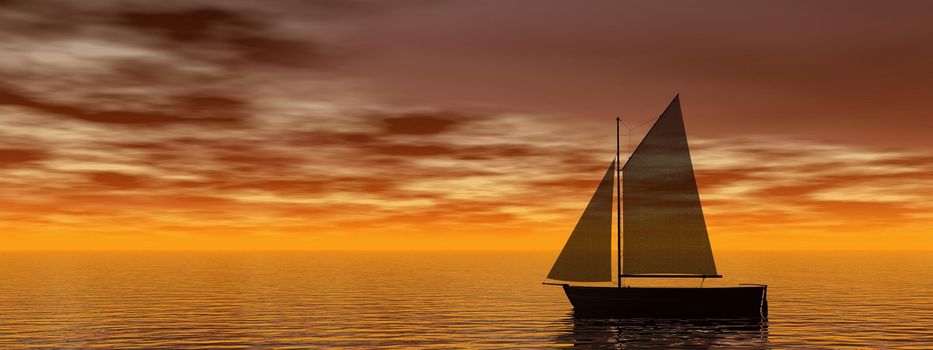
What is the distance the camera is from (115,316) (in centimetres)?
6562

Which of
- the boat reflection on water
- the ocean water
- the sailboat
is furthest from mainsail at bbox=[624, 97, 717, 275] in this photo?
the ocean water

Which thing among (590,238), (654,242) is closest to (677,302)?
(654,242)

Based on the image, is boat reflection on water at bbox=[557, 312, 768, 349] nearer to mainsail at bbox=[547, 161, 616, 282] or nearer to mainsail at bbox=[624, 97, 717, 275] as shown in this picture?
mainsail at bbox=[547, 161, 616, 282]

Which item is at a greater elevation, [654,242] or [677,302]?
[654,242]

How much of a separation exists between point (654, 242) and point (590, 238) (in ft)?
13.9

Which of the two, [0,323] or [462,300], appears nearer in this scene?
[0,323]

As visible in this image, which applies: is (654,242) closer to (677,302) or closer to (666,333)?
(677,302)

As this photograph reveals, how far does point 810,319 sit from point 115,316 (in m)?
54.7

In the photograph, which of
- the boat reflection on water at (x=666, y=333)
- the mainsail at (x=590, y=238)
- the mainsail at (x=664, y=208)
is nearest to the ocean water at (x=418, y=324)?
the boat reflection on water at (x=666, y=333)

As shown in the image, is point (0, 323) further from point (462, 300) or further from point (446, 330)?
point (462, 300)

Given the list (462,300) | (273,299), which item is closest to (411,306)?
(462,300)

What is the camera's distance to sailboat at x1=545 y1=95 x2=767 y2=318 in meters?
52.9

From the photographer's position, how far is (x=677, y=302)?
55406 millimetres

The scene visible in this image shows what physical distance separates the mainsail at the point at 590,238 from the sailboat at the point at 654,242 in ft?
0.22
